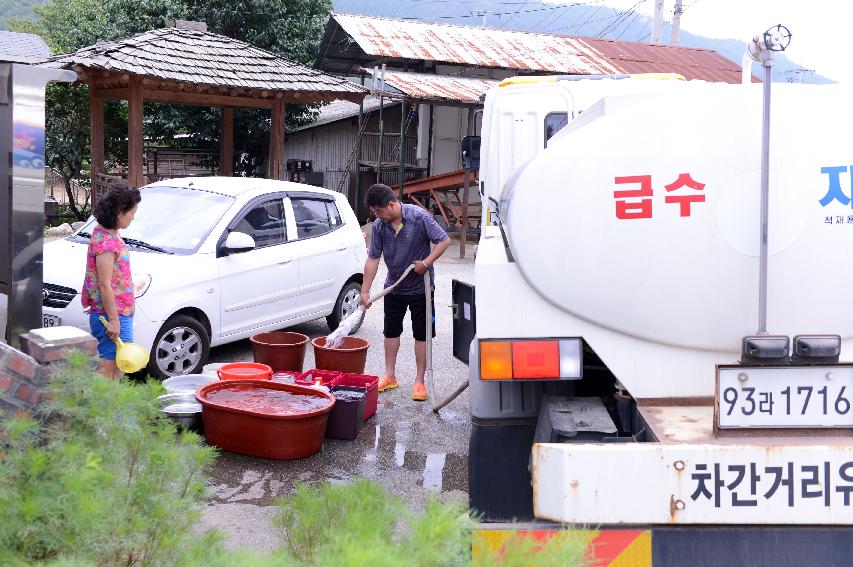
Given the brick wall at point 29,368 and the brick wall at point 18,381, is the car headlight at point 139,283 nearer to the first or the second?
the brick wall at point 29,368

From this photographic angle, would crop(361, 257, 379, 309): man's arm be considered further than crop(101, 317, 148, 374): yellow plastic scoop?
Yes

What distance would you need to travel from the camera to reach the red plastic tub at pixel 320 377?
250 inches

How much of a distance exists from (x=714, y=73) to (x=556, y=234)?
2507 cm

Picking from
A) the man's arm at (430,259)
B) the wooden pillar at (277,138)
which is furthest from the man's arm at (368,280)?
the wooden pillar at (277,138)

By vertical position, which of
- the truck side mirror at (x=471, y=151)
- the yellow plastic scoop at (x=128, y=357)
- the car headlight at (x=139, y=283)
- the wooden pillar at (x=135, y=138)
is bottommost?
the yellow plastic scoop at (x=128, y=357)

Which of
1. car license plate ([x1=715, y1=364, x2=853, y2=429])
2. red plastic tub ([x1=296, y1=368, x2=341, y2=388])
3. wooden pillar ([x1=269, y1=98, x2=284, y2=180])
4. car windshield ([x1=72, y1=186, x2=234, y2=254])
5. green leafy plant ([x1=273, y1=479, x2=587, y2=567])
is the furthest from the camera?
wooden pillar ([x1=269, y1=98, x2=284, y2=180])

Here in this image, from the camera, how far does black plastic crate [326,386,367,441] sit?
19.5 ft

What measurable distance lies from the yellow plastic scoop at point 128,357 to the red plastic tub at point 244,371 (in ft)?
2.72

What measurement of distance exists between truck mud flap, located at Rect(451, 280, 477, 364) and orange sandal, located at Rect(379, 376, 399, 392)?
6.87 ft

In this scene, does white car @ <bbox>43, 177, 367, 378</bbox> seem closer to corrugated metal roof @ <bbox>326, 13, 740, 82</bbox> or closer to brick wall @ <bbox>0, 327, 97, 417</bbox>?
brick wall @ <bbox>0, 327, 97, 417</bbox>

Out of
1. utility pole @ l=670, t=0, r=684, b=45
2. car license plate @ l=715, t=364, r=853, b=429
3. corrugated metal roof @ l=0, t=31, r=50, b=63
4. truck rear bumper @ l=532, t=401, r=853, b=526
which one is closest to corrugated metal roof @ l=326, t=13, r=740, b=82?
utility pole @ l=670, t=0, r=684, b=45

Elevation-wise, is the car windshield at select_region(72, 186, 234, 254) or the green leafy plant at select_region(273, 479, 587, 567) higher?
the car windshield at select_region(72, 186, 234, 254)

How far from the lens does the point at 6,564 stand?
7.18 ft

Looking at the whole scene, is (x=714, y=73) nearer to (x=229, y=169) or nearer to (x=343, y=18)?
(x=343, y=18)
